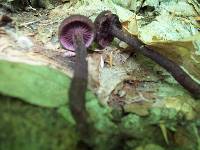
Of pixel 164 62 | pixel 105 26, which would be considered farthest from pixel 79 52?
pixel 164 62

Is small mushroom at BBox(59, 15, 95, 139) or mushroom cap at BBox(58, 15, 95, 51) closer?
small mushroom at BBox(59, 15, 95, 139)

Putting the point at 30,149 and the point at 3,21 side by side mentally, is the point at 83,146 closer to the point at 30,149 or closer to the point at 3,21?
the point at 30,149

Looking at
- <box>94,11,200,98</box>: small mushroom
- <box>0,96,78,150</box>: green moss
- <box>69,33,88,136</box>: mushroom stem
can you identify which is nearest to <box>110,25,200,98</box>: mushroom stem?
<box>94,11,200,98</box>: small mushroom

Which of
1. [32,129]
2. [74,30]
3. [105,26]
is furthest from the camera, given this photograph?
[105,26]

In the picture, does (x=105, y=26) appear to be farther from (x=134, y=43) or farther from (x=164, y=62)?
(x=164, y=62)

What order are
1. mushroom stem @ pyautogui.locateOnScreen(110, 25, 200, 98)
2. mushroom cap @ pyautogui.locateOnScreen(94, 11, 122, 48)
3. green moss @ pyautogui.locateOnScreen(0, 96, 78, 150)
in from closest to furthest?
green moss @ pyautogui.locateOnScreen(0, 96, 78, 150) < mushroom stem @ pyautogui.locateOnScreen(110, 25, 200, 98) < mushroom cap @ pyautogui.locateOnScreen(94, 11, 122, 48)

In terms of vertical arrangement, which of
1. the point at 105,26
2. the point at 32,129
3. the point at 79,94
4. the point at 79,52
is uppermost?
the point at 105,26

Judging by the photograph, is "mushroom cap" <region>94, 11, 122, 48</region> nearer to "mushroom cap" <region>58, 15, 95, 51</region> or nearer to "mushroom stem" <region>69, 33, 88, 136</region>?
"mushroom cap" <region>58, 15, 95, 51</region>

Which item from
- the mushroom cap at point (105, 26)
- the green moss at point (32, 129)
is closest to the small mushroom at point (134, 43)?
the mushroom cap at point (105, 26)
